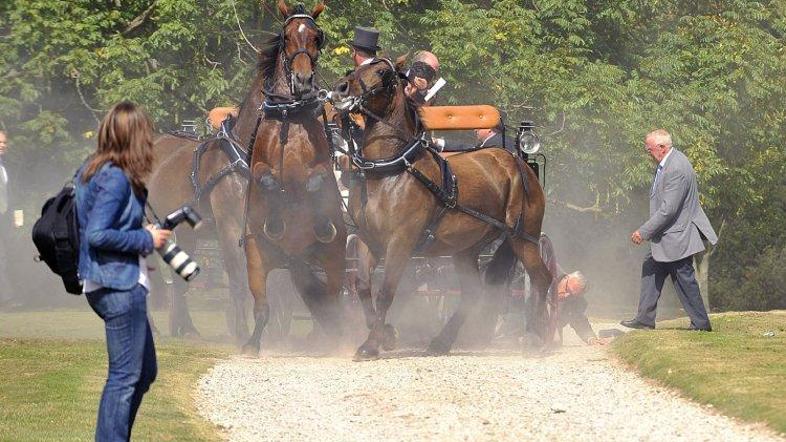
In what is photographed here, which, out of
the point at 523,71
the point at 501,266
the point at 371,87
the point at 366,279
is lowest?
the point at 366,279

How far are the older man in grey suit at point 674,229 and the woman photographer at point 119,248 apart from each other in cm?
817

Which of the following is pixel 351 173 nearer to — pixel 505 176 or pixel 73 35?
pixel 505 176

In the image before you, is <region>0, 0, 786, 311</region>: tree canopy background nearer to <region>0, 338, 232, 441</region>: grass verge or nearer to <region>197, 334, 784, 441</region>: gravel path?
<region>0, 338, 232, 441</region>: grass verge

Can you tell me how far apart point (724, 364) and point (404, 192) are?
3.42 m

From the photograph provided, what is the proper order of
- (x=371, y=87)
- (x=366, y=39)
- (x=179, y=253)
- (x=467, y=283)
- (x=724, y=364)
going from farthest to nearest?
(x=467, y=283), (x=366, y=39), (x=371, y=87), (x=724, y=364), (x=179, y=253)

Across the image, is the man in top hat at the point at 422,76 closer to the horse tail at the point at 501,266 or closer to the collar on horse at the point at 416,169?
the collar on horse at the point at 416,169

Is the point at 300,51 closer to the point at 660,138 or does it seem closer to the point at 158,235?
the point at 660,138

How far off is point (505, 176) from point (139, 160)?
8318 mm

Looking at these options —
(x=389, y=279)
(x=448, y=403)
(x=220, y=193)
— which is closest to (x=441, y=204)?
(x=389, y=279)

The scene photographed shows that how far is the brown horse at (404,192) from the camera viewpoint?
14.3 metres

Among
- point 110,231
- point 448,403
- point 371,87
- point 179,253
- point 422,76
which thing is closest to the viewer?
point 110,231

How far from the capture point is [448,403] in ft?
36.7

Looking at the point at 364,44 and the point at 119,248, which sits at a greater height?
the point at 364,44

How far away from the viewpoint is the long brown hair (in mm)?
7973
